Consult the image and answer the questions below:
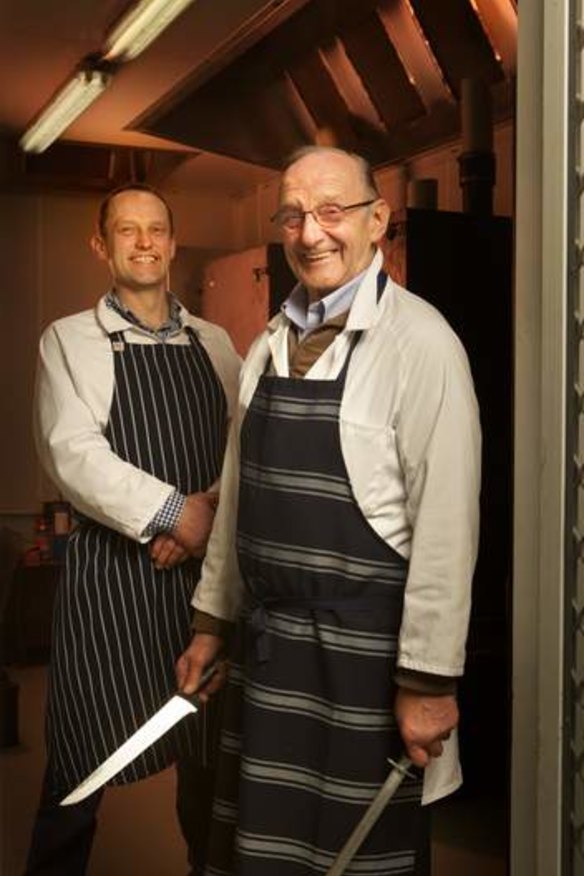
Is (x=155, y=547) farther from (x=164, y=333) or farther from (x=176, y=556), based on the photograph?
(x=164, y=333)

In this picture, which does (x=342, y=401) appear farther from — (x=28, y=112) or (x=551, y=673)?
(x=28, y=112)

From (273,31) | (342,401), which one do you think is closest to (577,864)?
(342,401)

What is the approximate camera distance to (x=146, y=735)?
1.48 m

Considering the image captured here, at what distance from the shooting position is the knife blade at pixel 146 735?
1.45 meters

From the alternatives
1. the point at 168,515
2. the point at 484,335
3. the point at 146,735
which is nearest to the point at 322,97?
the point at 484,335

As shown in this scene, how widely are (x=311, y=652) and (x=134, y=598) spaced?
19.6 inches

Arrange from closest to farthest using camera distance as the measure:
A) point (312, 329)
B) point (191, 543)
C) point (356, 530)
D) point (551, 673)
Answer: point (551, 673), point (356, 530), point (312, 329), point (191, 543)

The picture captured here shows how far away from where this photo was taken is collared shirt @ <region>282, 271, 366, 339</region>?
137 centimetres

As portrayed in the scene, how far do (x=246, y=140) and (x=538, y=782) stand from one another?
49.0 inches

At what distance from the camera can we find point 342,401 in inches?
50.9

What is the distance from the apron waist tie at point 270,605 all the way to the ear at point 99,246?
0.70 metres

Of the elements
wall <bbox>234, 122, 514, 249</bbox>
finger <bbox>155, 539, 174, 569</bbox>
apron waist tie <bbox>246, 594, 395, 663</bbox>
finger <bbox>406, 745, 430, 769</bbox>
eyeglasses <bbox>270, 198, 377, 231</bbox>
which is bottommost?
finger <bbox>406, 745, 430, 769</bbox>

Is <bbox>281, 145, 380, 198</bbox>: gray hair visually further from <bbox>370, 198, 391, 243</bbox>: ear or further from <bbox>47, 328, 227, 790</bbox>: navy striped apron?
<bbox>47, 328, 227, 790</bbox>: navy striped apron

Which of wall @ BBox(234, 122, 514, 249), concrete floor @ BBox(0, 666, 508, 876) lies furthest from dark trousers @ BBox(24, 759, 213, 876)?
wall @ BBox(234, 122, 514, 249)
